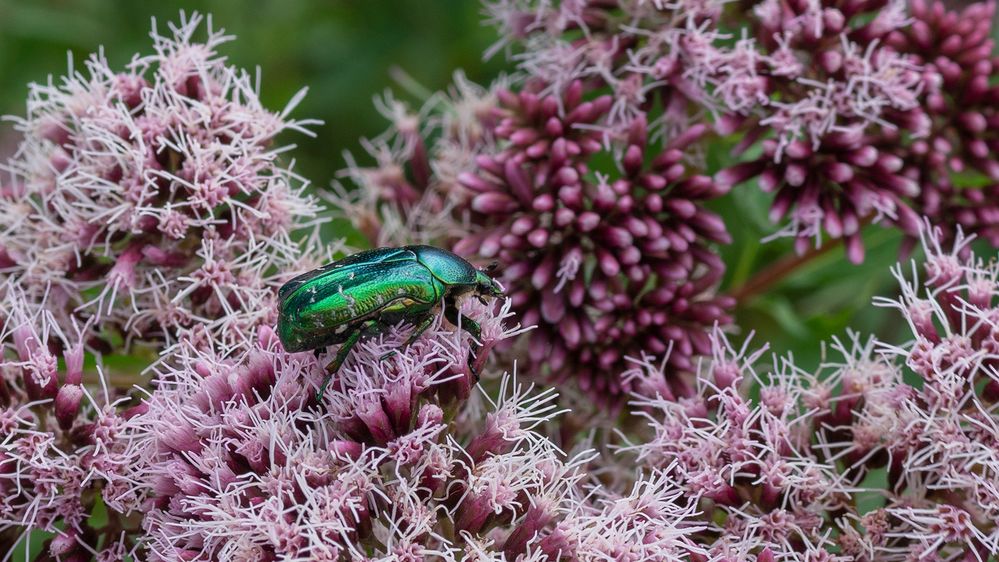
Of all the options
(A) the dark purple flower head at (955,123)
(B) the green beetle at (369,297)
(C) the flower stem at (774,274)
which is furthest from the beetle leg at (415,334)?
(A) the dark purple flower head at (955,123)

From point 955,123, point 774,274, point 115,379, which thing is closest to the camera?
point 115,379

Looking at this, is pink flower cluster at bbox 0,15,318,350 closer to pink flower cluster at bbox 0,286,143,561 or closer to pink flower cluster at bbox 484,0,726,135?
pink flower cluster at bbox 0,286,143,561

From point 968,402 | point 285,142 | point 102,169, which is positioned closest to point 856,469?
point 968,402

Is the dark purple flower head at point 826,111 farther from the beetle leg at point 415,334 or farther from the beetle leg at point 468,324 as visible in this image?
the beetle leg at point 415,334

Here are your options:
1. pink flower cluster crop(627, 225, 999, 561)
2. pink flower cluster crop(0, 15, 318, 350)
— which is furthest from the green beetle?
pink flower cluster crop(627, 225, 999, 561)

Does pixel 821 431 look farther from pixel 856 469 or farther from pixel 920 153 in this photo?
pixel 920 153

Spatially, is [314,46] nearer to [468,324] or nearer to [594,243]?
[594,243]

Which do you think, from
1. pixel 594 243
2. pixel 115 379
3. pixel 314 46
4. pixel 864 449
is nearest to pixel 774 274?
pixel 594 243
